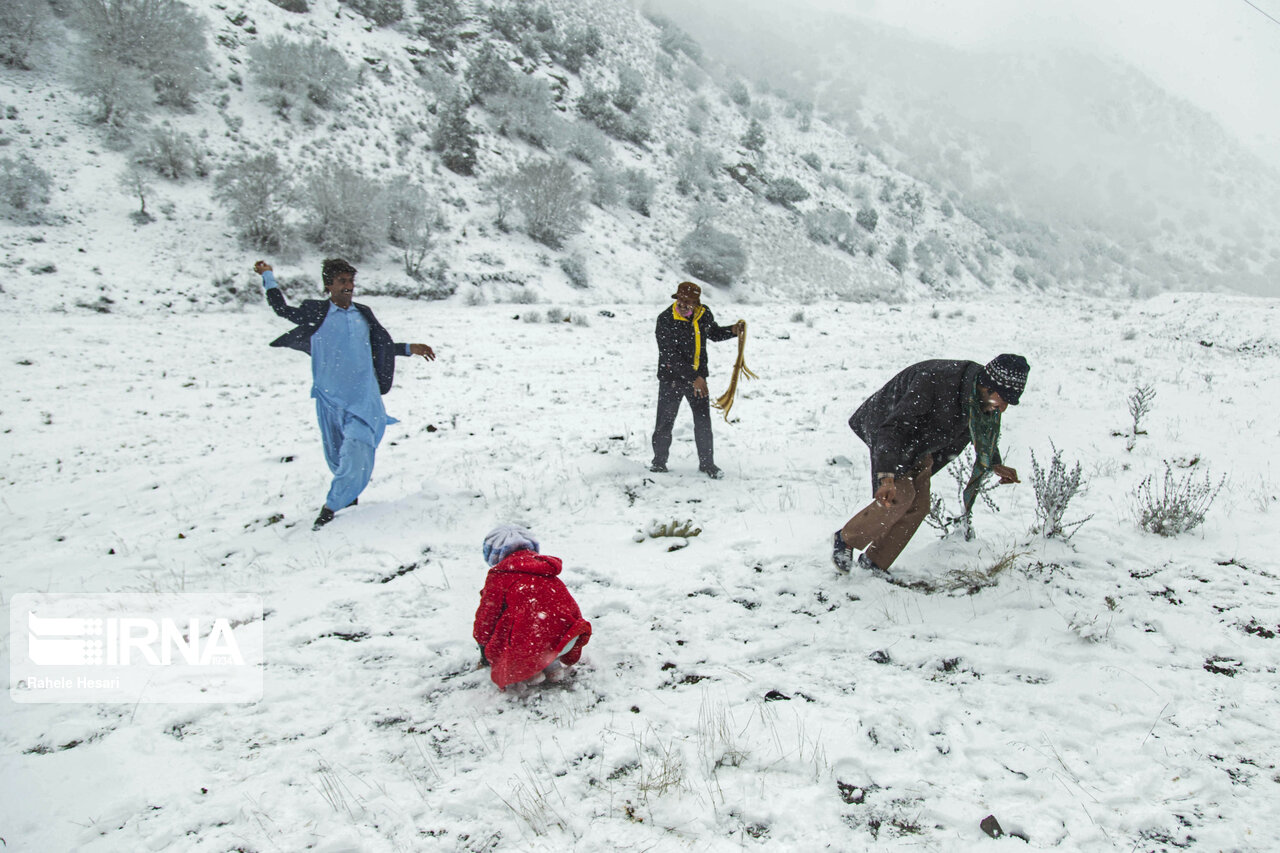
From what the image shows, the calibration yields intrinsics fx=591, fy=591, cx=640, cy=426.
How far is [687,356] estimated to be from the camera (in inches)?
212

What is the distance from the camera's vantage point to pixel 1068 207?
5188 centimetres

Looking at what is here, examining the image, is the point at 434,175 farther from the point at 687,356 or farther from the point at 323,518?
the point at 323,518

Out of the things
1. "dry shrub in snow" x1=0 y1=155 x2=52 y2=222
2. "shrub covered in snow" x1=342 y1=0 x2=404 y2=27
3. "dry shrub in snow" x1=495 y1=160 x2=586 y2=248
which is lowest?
"dry shrub in snow" x1=0 y1=155 x2=52 y2=222

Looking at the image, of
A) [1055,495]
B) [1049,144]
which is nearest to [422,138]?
[1055,495]

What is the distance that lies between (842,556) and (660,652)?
1.41m

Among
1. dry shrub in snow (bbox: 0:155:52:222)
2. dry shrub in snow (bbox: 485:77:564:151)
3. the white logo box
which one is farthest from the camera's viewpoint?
dry shrub in snow (bbox: 485:77:564:151)

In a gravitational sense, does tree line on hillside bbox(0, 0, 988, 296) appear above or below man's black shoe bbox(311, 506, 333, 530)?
above

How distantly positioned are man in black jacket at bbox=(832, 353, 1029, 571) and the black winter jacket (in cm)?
190

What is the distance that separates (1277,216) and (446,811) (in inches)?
3484

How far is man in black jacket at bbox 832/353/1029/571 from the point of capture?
3.16m

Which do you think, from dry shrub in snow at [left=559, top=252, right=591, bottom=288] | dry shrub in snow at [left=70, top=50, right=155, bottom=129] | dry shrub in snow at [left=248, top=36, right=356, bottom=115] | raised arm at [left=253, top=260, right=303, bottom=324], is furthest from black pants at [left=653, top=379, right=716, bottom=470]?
dry shrub in snow at [left=248, top=36, right=356, bottom=115]

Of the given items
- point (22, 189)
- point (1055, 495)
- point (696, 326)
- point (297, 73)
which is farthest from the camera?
point (297, 73)

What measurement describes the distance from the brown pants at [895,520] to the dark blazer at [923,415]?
108 mm

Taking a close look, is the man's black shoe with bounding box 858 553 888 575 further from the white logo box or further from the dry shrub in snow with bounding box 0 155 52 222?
the dry shrub in snow with bounding box 0 155 52 222
